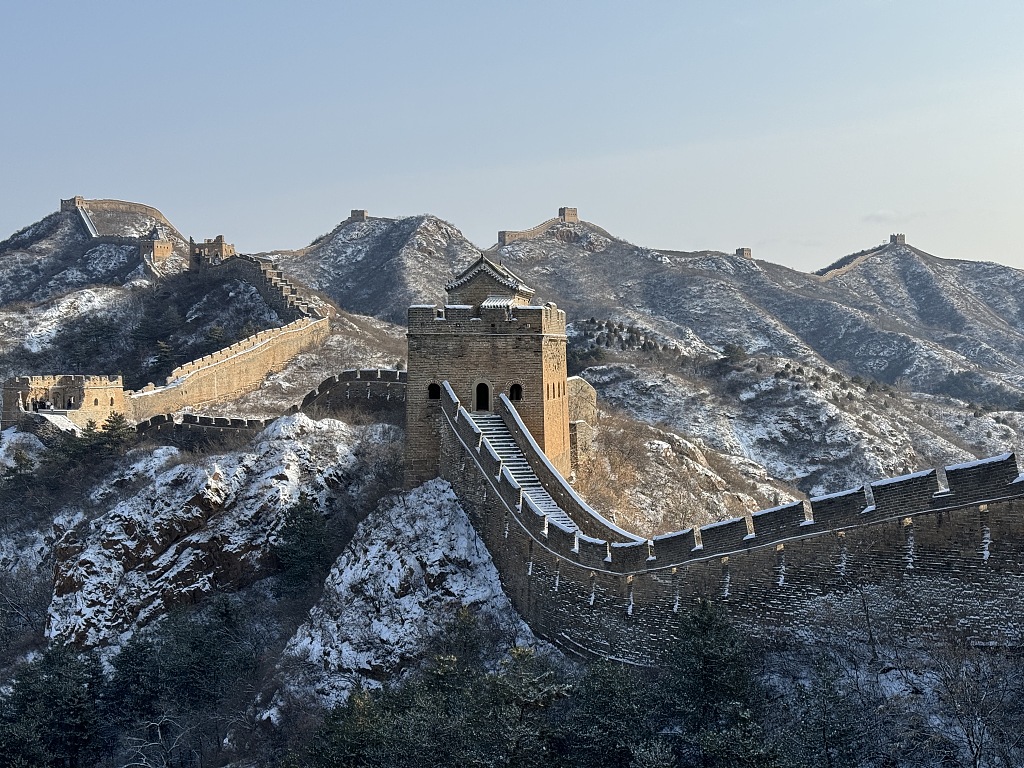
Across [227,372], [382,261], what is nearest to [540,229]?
[382,261]

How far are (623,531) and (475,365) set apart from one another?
289 inches

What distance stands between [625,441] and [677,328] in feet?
155

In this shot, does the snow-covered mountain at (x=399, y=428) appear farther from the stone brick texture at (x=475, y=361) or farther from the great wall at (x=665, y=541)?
the stone brick texture at (x=475, y=361)

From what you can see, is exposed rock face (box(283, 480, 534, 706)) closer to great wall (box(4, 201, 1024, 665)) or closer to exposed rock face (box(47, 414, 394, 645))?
great wall (box(4, 201, 1024, 665))

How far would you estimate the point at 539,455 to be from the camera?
2538 cm

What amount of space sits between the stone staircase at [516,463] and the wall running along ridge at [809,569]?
0.60 meters

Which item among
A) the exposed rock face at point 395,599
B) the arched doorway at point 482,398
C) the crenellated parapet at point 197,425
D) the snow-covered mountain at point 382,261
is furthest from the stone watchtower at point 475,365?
the snow-covered mountain at point 382,261

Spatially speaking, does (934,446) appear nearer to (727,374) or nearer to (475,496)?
(727,374)

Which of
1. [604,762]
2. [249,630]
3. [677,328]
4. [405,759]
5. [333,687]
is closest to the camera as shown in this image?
[604,762]

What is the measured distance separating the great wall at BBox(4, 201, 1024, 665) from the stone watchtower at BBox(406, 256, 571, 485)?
1.4 inches

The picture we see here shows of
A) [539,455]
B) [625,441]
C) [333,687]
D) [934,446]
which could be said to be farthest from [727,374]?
[333,687]

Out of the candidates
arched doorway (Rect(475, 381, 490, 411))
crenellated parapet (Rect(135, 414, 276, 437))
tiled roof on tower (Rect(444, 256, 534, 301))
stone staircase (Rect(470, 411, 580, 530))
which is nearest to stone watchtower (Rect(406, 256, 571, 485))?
arched doorway (Rect(475, 381, 490, 411))

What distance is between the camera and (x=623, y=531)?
2169 centimetres

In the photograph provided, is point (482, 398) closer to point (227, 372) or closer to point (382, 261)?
point (227, 372)
